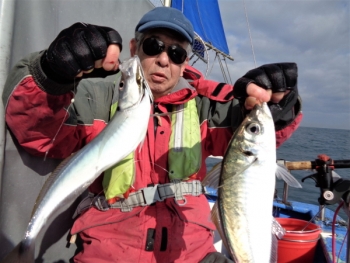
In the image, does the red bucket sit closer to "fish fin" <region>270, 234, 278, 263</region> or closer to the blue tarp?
"fish fin" <region>270, 234, 278, 263</region>

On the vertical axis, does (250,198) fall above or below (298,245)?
above

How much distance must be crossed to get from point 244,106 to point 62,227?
1.99 m

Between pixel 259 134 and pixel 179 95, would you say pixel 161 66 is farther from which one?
pixel 259 134

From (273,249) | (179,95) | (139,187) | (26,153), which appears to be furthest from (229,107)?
(26,153)

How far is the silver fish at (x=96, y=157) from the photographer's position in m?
1.69

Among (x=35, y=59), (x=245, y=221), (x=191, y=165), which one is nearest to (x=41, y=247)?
(x=191, y=165)

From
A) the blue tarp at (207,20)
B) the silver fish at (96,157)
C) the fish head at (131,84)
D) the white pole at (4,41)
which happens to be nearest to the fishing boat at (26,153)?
the white pole at (4,41)

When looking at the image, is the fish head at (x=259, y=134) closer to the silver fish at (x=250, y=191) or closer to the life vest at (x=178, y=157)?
the silver fish at (x=250, y=191)

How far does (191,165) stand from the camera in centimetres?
272

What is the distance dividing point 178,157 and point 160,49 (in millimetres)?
916

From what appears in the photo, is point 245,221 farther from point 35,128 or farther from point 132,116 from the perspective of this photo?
point 35,128

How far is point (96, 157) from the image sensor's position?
1726 millimetres

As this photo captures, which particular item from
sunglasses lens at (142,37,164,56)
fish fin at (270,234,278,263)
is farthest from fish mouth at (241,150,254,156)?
sunglasses lens at (142,37,164,56)

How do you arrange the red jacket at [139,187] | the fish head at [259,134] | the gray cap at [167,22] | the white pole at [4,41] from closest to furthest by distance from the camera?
the fish head at [259,134] → the white pole at [4,41] → the red jacket at [139,187] → the gray cap at [167,22]
